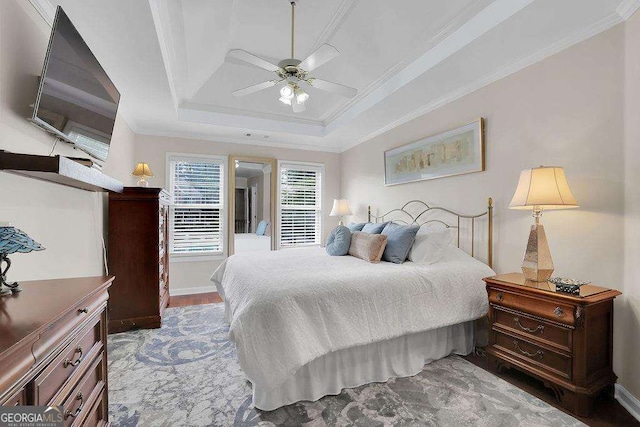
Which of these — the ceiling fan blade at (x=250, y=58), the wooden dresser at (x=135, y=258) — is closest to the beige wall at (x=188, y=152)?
the wooden dresser at (x=135, y=258)

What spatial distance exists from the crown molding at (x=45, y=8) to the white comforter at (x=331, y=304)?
2.15 m

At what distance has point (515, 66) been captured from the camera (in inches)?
104

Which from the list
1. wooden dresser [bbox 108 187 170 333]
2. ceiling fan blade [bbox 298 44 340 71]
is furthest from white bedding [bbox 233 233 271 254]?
ceiling fan blade [bbox 298 44 340 71]

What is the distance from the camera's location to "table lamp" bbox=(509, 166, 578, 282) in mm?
2016

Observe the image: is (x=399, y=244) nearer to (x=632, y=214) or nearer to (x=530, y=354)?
(x=530, y=354)

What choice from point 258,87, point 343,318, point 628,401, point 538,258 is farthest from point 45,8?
point 628,401

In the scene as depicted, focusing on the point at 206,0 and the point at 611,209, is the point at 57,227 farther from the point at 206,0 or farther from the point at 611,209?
the point at 611,209

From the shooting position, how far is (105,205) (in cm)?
322

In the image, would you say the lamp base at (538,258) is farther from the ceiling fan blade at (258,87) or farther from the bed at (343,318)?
the ceiling fan blade at (258,87)

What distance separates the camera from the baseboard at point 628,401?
5.99 feet

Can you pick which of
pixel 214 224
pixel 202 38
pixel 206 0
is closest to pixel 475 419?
pixel 206 0

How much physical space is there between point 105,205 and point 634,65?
451cm

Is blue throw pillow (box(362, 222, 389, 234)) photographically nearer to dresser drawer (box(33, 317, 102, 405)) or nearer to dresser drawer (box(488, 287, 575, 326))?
dresser drawer (box(488, 287, 575, 326))

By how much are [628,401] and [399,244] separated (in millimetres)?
1791
